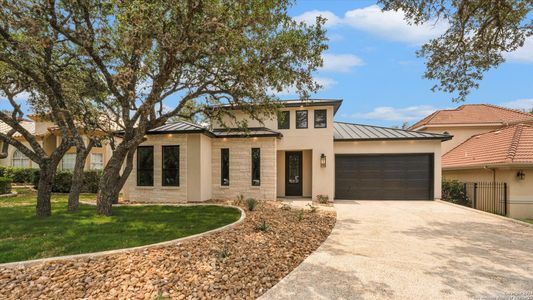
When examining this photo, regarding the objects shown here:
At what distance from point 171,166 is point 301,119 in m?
6.92

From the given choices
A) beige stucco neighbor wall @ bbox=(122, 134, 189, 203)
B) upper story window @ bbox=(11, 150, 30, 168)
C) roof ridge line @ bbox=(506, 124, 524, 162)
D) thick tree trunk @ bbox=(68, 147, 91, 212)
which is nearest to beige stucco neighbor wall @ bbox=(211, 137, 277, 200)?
beige stucco neighbor wall @ bbox=(122, 134, 189, 203)

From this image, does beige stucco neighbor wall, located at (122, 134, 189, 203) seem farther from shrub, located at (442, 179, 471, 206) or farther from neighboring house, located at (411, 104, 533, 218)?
neighboring house, located at (411, 104, 533, 218)

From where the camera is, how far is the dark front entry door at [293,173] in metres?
14.5

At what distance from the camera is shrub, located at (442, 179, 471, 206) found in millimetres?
13867

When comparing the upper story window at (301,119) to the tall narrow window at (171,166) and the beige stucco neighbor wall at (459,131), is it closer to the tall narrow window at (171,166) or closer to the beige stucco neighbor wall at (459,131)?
the tall narrow window at (171,166)

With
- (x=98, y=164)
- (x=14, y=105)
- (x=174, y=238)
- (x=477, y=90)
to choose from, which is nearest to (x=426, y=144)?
(x=477, y=90)

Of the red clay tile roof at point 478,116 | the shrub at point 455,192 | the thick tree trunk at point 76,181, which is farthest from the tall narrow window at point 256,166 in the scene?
the red clay tile roof at point 478,116

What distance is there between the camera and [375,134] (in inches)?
557

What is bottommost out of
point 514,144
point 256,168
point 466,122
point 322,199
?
point 322,199

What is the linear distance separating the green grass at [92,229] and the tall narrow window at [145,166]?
10.7 ft

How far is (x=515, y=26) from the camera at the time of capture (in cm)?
785

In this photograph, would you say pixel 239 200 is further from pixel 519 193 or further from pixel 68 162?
pixel 68 162

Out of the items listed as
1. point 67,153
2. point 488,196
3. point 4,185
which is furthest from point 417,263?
point 67,153

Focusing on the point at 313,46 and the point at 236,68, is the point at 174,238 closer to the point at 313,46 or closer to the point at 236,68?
the point at 236,68
